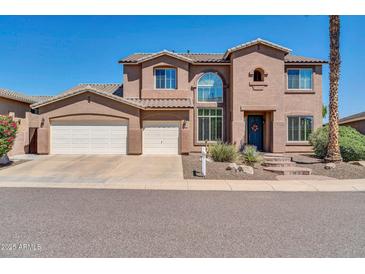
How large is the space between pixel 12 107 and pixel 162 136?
484 inches

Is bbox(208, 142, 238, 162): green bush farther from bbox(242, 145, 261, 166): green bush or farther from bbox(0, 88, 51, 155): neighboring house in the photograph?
bbox(0, 88, 51, 155): neighboring house

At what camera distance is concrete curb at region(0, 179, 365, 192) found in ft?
28.1

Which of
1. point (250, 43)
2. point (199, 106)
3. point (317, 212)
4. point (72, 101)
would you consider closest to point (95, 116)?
point (72, 101)

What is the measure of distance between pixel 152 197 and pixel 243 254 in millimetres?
3971

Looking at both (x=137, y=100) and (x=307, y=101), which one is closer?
(x=307, y=101)

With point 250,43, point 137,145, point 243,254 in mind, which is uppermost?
point 250,43

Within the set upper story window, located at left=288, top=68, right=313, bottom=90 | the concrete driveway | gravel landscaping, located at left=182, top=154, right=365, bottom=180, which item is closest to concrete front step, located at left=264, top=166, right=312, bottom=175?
gravel landscaping, located at left=182, top=154, right=365, bottom=180

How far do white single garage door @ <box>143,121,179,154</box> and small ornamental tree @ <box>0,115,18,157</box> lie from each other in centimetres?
755

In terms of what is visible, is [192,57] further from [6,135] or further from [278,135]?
[6,135]

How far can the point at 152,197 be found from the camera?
730 cm

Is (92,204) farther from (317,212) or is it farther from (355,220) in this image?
(355,220)

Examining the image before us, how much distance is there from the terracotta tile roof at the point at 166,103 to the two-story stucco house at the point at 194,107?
7 cm

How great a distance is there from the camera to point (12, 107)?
59.7 ft

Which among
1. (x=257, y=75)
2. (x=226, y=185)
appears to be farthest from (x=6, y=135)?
(x=257, y=75)
